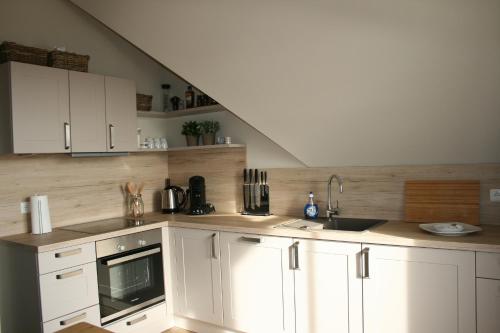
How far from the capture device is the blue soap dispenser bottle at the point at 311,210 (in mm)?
3209

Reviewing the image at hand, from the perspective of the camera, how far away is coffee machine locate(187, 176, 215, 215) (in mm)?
3686

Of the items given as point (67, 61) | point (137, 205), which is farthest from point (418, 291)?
point (67, 61)

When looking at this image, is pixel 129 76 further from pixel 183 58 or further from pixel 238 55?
pixel 238 55

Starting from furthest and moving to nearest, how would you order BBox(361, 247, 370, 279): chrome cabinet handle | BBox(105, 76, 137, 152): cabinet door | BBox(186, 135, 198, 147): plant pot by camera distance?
BBox(186, 135, 198, 147): plant pot, BBox(105, 76, 137, 152): cabinet door, BBox(361, 247, 370, 279): chrome cabinet handle

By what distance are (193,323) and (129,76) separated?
223 centimetres

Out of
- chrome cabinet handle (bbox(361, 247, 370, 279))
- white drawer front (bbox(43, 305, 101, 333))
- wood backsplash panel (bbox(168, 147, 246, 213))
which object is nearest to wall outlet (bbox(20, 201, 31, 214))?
white drawer front (bbox(43, 305, 101, 333))

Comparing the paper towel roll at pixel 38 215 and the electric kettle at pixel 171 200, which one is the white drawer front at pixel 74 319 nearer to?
the paper towel roll at pixel 38 215

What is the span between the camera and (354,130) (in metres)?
2.83

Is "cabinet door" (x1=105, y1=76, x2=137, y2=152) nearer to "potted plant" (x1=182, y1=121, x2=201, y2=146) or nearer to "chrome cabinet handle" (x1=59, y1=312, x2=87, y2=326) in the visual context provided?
"potted plant" (x1=182, y1=121, x2=201, y2=146)

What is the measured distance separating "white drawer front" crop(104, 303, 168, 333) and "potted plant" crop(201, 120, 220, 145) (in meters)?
1.41

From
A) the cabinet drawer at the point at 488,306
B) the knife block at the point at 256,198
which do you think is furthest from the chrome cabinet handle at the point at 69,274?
the cabinet drawer at the point at 488,306

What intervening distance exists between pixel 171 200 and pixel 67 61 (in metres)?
1.46

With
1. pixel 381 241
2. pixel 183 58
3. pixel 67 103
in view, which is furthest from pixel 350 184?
pixel 67 103

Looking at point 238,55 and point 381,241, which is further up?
point 238,55
